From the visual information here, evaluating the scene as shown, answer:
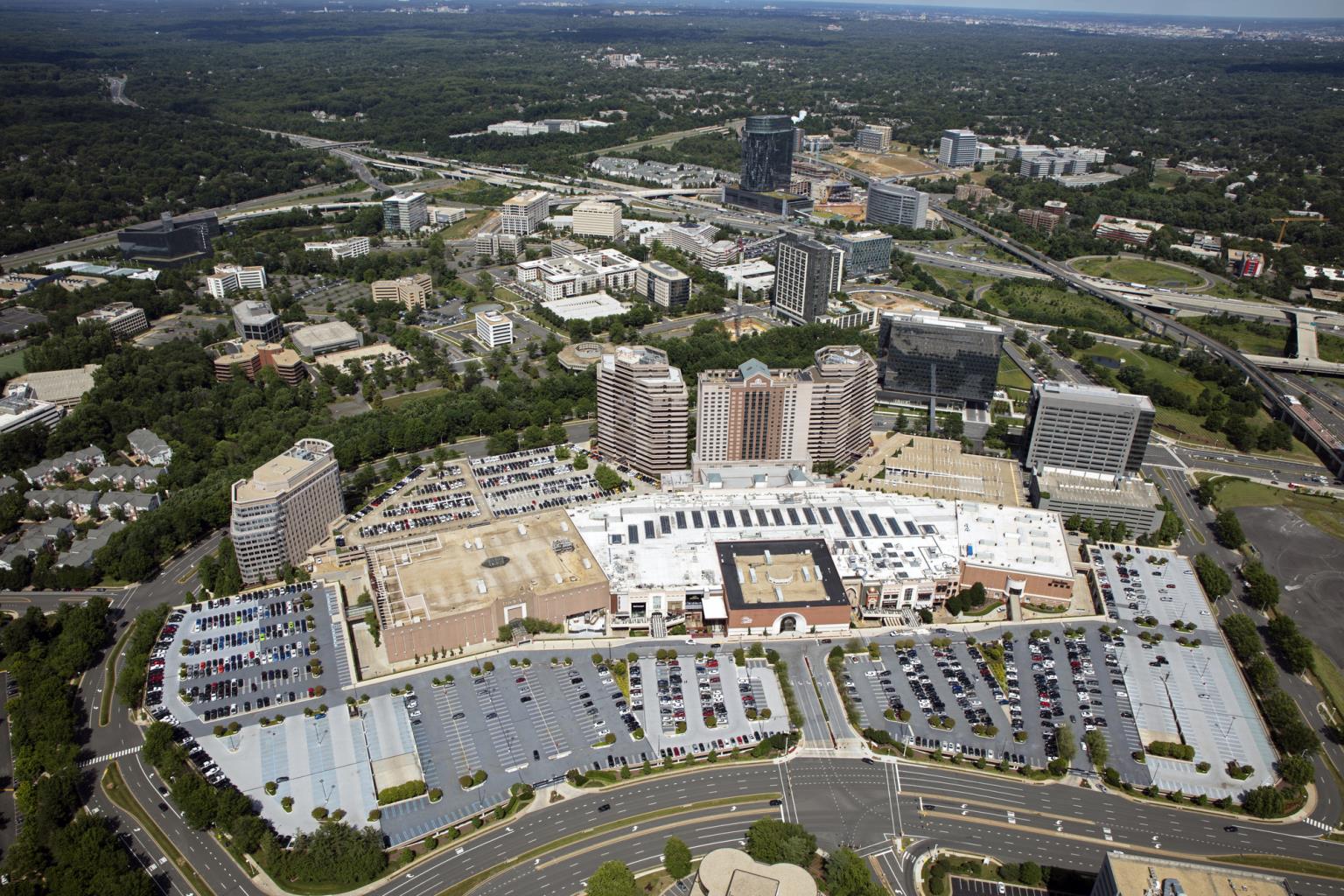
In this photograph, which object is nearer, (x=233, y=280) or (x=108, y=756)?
(x=108, y=756)

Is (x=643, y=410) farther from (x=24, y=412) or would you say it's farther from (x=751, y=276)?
(x=24, y=412)

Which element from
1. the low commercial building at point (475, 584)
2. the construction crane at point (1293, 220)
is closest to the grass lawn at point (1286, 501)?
the low commercial building at point (475, 584)

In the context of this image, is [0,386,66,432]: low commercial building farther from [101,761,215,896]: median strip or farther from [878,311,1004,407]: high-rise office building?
[878,311,1004,407]: high-rise office building

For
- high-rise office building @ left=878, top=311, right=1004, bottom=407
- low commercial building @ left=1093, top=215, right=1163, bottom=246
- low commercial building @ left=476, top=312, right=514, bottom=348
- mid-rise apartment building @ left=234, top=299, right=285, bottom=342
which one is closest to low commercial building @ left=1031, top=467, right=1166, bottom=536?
high-rise office building @ left=878, top=311, right=1004, bottom=407

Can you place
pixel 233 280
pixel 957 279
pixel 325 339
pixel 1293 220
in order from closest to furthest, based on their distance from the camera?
pixel 325 339 → pixel 233 280 → pixel 957 279 → pixel 1293 220

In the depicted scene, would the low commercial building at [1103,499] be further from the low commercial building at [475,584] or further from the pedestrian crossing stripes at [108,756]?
the pedestrian crossing stripes at [108,756]

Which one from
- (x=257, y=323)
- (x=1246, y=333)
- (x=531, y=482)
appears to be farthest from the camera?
(x=1246, y=333)

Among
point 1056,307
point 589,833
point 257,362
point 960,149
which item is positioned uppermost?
point 960,149

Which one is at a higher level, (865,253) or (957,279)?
(865,253)

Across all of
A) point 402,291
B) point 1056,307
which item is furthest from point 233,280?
point 1056,307
